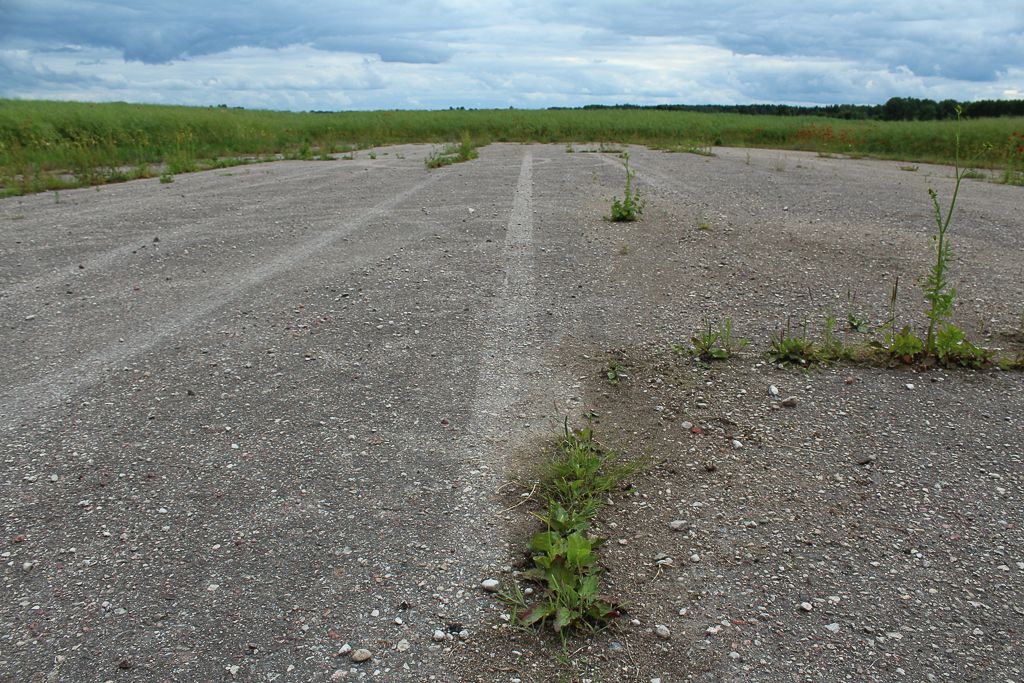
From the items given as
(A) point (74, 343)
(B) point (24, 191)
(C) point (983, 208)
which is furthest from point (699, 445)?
(B) point (24, 191)

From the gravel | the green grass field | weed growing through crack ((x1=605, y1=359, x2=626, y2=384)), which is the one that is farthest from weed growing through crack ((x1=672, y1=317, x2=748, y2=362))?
the green grass field

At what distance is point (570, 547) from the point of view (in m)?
2.43

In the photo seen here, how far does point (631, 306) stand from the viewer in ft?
16.7

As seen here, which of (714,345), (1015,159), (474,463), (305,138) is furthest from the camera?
(305,138)

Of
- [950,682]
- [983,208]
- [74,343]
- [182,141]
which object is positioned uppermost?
[182,141]

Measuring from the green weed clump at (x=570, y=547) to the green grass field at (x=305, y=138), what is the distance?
9.58 metres

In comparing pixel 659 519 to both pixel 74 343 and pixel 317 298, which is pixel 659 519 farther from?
pixel 74 343

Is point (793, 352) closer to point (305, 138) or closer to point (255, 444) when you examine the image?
point (255, 444)

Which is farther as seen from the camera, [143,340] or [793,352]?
[143,340]

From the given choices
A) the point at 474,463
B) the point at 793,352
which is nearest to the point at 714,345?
the point at 793,352

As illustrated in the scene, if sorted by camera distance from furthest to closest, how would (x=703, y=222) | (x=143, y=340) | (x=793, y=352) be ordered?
(x=703, y=222), (x=143, y=340), (x=793, y=352)

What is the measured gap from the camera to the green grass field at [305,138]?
543 inches

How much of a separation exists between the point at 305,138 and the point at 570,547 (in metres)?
22.5

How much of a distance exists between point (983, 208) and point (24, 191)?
533 inches
